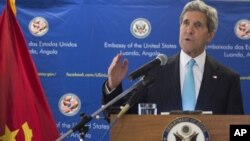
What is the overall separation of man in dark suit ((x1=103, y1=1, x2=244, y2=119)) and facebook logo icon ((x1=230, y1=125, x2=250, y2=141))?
0.97m

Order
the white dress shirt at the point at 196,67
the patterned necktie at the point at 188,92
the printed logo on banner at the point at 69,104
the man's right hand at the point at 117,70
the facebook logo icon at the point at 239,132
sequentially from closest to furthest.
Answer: the facebook logo icon at the point at 239,132, the man's right hand at the point at 117,70, the patterned necktie at the point at 188,92, the white dress shirt at the point at 196,67, the printed logo on banner at the point at 69,104

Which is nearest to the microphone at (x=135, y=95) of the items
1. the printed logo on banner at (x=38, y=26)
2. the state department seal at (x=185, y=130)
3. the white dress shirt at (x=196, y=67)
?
the state department seal at (x=185, y=130)

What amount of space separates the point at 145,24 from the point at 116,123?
259 cm

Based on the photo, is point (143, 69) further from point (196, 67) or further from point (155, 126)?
point (196, 67)

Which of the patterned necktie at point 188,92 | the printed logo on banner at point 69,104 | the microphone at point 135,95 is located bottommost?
the printed logo on banner at point 69,104

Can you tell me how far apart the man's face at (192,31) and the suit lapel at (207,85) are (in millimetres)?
133

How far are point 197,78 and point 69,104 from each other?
67.9 inches

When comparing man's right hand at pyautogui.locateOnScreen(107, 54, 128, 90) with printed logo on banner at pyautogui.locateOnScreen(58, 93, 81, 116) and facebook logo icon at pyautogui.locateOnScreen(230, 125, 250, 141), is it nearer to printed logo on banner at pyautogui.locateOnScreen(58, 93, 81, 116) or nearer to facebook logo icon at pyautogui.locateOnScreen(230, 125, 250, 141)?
facebook logo icon at pyautogui.locateOnScreen(230, 125, 250, 141)

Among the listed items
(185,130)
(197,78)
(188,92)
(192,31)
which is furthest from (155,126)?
(192,31)

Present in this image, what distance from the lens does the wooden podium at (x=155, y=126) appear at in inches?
69.2

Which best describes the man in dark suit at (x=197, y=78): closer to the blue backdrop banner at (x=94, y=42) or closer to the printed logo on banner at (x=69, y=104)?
the blue backdrop banner at (x=94, y=42)

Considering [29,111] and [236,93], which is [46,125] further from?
[236,93]

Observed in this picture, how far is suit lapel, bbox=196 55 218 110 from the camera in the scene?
9.02ft

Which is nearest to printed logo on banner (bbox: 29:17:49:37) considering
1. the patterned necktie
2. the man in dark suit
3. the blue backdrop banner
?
the blue backdrop banner
